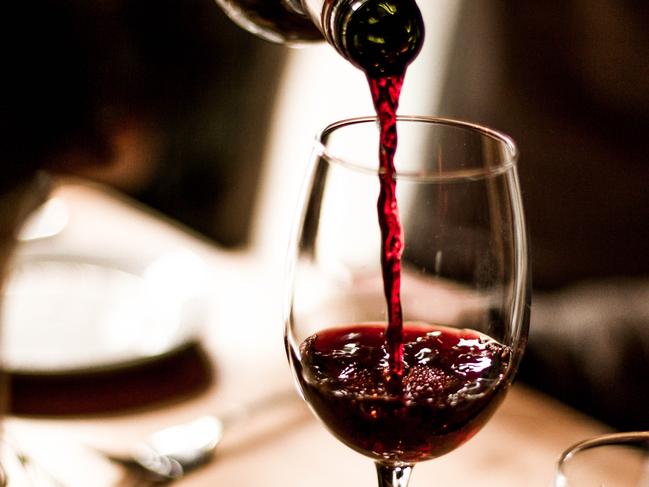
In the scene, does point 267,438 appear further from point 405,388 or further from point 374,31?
point 374,31

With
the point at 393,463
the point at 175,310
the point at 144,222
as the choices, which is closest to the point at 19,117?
the point at 144,222

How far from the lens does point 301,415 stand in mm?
910

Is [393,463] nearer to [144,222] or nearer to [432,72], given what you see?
[144,222]

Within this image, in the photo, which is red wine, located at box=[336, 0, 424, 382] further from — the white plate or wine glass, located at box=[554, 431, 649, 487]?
the white plate

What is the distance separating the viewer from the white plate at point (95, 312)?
0.95 metres

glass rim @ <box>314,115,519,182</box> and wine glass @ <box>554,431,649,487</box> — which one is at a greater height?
glass rim @ <box>314,115,519,182</box>

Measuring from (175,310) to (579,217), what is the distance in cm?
86

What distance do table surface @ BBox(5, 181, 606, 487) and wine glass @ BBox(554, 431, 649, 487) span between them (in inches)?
11.0

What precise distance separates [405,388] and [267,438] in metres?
0.35

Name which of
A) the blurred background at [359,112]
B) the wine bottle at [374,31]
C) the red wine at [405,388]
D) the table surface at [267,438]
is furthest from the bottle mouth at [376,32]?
the blurred background at [359,112]

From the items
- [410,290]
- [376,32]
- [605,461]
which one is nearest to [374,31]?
[376,32]

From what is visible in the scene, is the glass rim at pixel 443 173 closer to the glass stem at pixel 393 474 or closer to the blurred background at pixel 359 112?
the glass stem at pixel 393 474

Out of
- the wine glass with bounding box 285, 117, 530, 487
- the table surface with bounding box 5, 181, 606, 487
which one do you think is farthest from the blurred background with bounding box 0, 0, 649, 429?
the wine glass with bounding box 285, 117, 530, 487

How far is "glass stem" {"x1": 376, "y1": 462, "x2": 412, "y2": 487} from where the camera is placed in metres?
0.59
